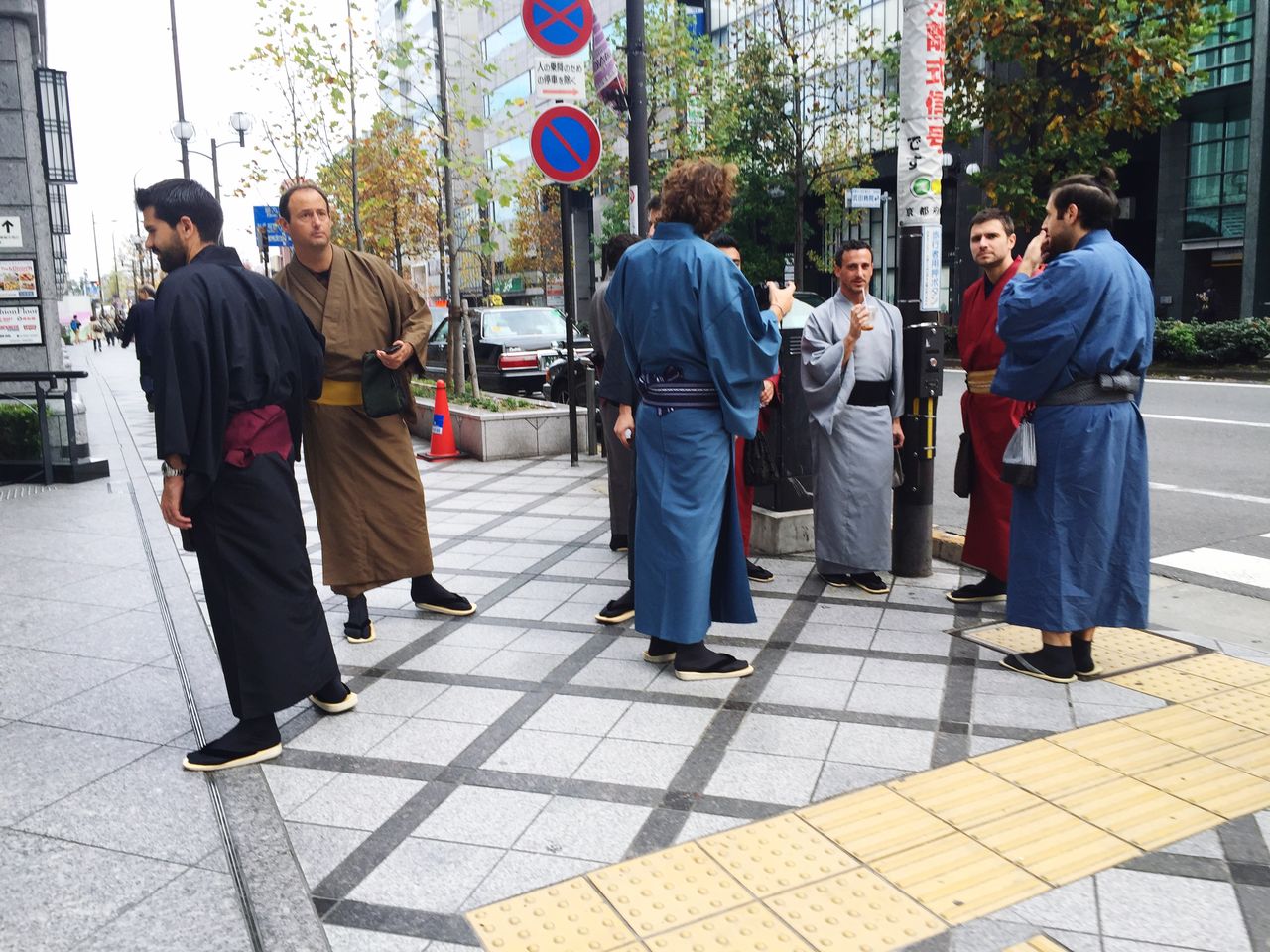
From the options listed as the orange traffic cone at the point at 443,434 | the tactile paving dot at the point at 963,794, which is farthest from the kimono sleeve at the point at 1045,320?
the orange traffic cone at the point at 443,434

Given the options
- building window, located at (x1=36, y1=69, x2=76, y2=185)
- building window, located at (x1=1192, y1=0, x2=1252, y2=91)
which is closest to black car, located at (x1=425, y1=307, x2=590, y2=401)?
building window, located at (x1=36, y1=69, x2=76, y2=185)

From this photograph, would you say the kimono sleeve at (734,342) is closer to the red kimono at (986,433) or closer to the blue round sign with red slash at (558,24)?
the red kimono at (986,433)

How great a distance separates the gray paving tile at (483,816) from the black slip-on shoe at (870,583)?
2574mm

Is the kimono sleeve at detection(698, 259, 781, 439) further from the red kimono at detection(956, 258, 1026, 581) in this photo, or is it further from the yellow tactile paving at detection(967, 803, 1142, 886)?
the yellow tactile paving at detection(967, 803, 1142, 886)

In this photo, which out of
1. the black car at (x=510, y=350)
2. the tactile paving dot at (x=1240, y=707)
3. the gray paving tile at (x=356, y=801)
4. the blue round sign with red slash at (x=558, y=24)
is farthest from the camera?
the black car at (x=510, y=350)

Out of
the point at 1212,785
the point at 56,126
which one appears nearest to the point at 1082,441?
the point at 1212,785

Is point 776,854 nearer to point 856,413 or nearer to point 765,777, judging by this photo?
point 765,777

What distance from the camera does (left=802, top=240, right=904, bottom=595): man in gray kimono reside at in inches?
200

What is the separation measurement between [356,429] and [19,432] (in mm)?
6106

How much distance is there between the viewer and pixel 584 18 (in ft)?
26.1

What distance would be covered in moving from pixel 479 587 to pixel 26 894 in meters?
2.98

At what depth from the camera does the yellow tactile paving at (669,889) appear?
7.90ft

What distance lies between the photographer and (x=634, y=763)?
10.7ft

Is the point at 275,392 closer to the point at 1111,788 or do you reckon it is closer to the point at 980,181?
the point at 1111,788
